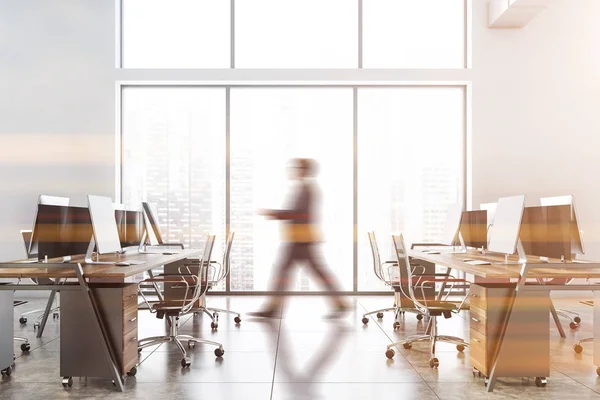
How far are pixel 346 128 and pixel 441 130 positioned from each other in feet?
4.63

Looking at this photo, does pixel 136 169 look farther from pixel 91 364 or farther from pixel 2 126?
pixel 91 364

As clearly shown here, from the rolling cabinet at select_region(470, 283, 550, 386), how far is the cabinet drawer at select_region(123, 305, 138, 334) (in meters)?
2.42

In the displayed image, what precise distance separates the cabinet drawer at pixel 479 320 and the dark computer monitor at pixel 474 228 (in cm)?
189

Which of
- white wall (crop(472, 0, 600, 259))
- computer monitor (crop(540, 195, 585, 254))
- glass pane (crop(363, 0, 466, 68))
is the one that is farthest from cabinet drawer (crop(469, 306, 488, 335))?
glass pane (crop(363, 0, 466, 68))

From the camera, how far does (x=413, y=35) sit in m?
8.44

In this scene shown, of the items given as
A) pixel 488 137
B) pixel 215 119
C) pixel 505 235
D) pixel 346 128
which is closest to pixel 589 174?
pixel 488 137

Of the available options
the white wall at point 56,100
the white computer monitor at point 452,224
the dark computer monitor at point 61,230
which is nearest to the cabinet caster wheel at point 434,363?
the white computer monitor at point 452,224

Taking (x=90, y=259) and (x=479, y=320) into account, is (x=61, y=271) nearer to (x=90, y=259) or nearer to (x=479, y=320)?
(x=90, y=259)

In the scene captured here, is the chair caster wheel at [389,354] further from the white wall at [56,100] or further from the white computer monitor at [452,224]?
the white wall at [56,100]

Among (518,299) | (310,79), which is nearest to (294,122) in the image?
(310,79)

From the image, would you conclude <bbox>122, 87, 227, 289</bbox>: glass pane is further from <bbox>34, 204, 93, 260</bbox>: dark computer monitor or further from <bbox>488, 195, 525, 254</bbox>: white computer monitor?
<bbox>488, 195, 525, 254</bbox>: white computer monitor

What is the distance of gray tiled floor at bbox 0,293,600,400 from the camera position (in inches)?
146

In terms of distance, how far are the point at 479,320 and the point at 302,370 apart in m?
1.33

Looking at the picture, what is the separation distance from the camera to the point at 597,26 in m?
8.05
